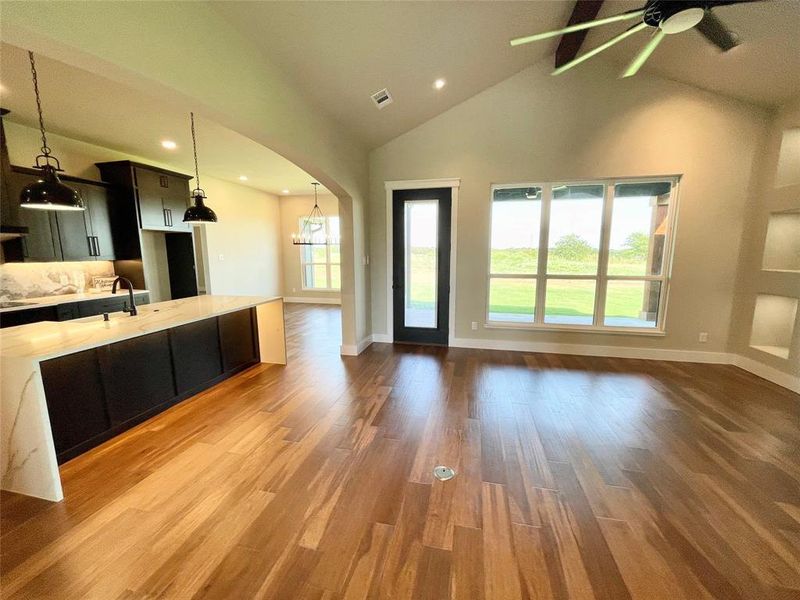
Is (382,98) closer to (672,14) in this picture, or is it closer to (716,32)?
(672,14)

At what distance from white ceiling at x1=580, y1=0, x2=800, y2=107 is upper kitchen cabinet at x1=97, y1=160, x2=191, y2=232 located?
608 centimetres

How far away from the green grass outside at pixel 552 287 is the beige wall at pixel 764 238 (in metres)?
1.05

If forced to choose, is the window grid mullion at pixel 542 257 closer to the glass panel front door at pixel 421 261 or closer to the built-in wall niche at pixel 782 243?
the glass panel front door at pixel 421 261

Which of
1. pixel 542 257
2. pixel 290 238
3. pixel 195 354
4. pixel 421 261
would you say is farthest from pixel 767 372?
pixel 290 238

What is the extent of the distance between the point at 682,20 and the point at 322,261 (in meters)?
8.00

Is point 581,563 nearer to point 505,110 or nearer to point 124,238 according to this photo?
point 505,110

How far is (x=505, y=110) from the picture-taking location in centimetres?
422

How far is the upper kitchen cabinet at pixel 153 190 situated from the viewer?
4465 millimetres

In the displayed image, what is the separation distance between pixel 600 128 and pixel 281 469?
16.8 feet

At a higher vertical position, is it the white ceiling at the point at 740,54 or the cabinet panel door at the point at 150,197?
the white ceiling at the point at 740,54

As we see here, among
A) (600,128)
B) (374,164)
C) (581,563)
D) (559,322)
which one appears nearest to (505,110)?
(600,128)

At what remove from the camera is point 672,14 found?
6.19 feet

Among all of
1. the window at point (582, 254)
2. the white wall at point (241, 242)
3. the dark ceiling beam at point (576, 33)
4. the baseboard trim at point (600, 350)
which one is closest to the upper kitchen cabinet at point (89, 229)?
the white wall at point (241, 242)

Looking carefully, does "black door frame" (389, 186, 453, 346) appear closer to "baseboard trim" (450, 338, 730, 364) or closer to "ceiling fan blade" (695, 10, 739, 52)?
"baseboard trim" (450, 338, 730, 364)
